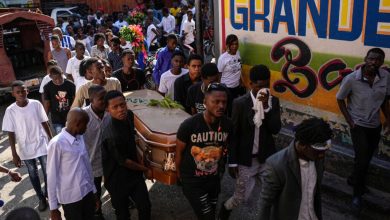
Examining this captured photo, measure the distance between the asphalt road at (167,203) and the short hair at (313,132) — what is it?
2187 millimetres

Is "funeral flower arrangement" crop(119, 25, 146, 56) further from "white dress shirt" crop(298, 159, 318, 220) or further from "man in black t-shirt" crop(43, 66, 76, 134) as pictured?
"white dress shirt" crop(298, 159, 318, 220)

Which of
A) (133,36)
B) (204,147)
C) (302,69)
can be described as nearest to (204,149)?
(204,147)

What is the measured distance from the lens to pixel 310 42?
546 cm

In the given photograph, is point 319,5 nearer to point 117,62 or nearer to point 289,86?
point 289,86

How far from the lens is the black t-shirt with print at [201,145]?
11.6ft

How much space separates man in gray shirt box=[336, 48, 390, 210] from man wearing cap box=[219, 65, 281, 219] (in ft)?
3.42

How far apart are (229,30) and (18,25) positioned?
23.6 ft

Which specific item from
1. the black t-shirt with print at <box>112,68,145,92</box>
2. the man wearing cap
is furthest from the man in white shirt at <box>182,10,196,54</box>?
the man wearing cap

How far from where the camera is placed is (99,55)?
28.5ft

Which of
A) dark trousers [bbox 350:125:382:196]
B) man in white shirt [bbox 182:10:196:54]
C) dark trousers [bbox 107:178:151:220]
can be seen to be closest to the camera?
dark trousers [bbox 107:178:151:220]

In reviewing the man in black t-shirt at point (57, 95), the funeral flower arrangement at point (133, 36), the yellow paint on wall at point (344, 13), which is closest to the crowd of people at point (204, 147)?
the man in black t-shirt at point (57, 95)

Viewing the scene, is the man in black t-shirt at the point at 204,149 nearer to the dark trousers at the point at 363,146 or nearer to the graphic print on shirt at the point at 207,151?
the graphic print on shirt at the point at 207,151

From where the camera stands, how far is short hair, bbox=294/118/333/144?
260cm

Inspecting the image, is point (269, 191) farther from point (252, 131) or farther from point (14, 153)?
point (14, 153)
